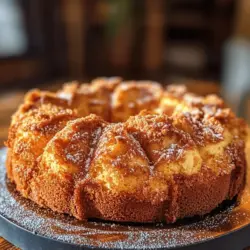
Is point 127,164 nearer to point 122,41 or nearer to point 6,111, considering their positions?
point 6,111

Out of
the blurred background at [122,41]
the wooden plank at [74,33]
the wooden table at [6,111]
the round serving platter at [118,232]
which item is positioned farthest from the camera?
the wooden plank at [74,33]

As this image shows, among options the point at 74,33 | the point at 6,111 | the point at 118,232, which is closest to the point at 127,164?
the point at 118,232

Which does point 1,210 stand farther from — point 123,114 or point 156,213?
point 123,114

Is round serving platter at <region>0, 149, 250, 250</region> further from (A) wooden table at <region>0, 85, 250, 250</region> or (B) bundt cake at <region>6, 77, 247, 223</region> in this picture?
(A) wooden table at <region>0, 85, 250, 250</region>

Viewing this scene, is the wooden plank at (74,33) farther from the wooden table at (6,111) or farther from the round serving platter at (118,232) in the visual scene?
the round serving platter at (118,232)

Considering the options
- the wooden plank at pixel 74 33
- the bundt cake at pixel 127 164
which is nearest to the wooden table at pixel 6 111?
the bundt cake at pixel 127 164
